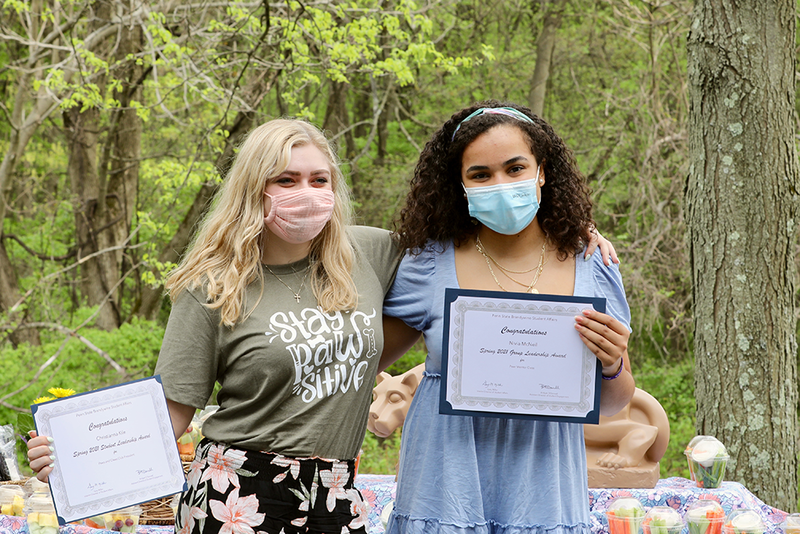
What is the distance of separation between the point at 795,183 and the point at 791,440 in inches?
52.5

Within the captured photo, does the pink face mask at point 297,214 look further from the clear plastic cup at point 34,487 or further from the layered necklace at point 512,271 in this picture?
the clear plastic cup at point 34,487

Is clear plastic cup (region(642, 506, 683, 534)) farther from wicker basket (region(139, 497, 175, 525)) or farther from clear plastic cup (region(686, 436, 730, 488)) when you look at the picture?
wicker basket (region(139, 497, 175, 525))

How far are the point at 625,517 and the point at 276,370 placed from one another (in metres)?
1.33

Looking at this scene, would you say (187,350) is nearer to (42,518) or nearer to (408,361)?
(42,518)

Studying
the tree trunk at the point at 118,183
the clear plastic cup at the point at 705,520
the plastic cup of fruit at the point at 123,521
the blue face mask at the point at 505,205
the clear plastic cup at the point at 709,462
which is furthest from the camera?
the tree trunk at the point at 118,183

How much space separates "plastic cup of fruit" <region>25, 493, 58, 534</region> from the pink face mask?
143 cm

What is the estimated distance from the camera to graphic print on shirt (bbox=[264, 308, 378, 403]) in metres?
1.98

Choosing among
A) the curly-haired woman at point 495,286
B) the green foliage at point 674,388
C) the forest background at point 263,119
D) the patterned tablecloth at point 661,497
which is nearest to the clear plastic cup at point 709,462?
the patterned tablecloth at point 661,497

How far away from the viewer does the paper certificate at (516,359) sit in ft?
6.46

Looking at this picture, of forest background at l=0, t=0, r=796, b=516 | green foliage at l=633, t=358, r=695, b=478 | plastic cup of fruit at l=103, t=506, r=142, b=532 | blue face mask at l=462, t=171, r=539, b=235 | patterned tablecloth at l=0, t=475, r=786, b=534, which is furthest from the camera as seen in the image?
green foliage at l=633, t=358, r=695, b=478

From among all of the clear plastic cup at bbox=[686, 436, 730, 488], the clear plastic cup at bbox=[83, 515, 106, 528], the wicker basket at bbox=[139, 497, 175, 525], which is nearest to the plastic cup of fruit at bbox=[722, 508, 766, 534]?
the clear plastic cup at bbox=[686, 436, 730, 488]

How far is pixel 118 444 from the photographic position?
2.04 metres

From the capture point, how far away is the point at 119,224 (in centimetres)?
1005

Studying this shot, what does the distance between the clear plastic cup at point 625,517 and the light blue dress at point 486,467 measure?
594mm
